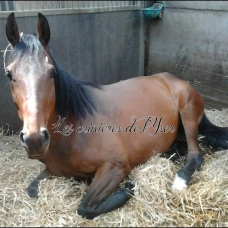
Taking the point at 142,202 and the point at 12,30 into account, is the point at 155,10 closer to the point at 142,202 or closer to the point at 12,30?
the point at 12,30

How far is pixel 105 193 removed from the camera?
2.16 m

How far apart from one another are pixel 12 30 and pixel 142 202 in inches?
56.9

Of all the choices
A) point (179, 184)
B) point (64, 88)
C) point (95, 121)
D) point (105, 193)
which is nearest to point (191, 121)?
point (179, 184)

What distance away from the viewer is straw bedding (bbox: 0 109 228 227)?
1973mm

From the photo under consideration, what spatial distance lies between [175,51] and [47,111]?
288 cm

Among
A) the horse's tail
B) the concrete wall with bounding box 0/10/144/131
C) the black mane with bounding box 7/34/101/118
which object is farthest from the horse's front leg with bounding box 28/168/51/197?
the horse's tail

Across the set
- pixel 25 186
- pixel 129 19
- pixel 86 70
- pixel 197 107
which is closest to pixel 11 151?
pixel 25 186

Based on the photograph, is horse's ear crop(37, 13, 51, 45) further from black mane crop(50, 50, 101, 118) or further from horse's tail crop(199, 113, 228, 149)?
horse's tail crop(199, 113, 228, 149)

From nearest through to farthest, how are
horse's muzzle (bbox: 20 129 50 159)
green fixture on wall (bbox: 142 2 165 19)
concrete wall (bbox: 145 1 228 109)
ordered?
horse's muzzle (bbox: 20 129 50 159) → concrete wall (bbox: 145 1 228 109) → green fixture on wall (bbox: 142 2 165 19)

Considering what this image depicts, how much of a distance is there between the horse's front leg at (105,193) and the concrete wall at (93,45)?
1782mm

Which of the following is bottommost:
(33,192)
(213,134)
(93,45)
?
(33,192)

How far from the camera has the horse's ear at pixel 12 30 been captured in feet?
6.19

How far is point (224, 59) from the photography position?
3717 mm

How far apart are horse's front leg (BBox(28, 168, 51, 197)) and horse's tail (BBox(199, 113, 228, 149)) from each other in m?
1.60
